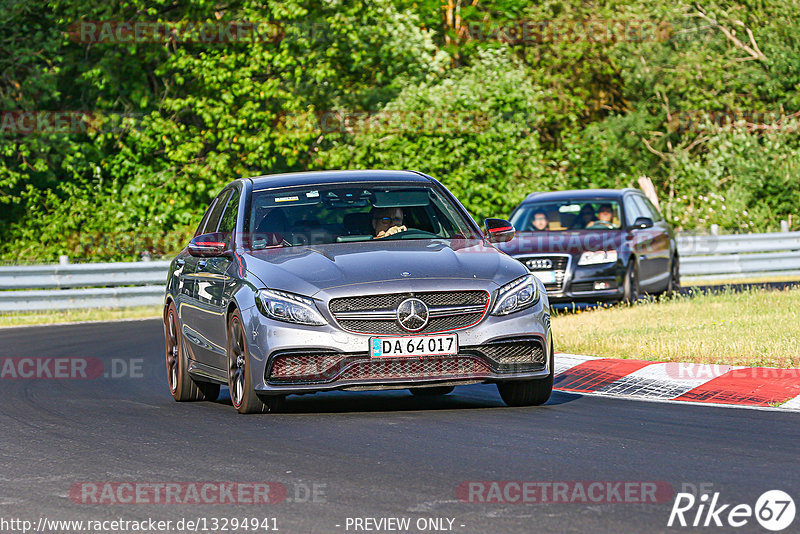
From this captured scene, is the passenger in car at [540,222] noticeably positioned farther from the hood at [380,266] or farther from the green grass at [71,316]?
the hood at [380,266]

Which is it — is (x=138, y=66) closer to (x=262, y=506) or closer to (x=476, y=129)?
(x=476, y=129)

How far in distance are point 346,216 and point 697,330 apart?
498 cm

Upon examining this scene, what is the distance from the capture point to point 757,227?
36906 millimetres

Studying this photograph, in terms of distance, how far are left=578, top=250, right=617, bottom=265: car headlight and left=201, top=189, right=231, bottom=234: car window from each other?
818 cm

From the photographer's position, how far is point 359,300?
941 centimetres

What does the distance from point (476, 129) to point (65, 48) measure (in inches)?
377

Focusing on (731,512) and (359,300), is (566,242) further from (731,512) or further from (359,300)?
(731,512)

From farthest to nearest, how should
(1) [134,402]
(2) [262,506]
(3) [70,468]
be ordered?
(1) [134,402]
(3) [70,468]
(2) [262,506]

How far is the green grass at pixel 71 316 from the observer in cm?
2422

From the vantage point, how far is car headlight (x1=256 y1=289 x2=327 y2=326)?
9406mm

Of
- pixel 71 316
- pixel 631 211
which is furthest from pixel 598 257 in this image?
pixel 71 316

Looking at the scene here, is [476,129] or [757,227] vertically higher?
[476,129]

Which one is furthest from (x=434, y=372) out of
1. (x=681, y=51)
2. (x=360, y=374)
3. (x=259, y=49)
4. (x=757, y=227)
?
(x=681, y=51)

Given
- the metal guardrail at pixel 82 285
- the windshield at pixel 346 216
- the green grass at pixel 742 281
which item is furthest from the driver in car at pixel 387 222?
the green grass at pixel 742 281
